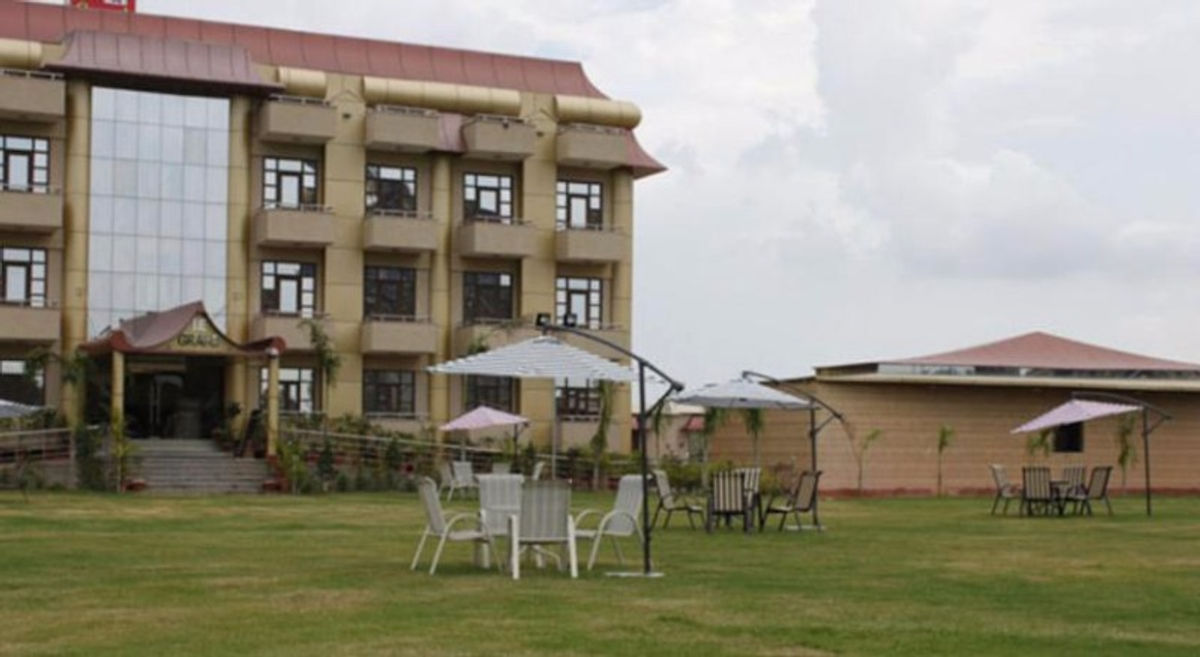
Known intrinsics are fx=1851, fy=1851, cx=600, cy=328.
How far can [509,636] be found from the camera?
11.3 meters

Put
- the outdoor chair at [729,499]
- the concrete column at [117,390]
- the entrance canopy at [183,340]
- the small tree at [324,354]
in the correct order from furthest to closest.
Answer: the small tree at [324,354], the entrance canopy at [183,340], the concrete column at [117,390], the outdoor chair at [729,499]

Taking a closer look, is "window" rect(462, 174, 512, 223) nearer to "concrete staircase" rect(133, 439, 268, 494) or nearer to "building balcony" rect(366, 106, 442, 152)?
"building balcony" rect(366, 106, 442, 152)

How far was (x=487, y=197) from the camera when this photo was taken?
50031 mm

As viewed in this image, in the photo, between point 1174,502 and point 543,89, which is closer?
point 1174,502

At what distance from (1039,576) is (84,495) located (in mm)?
23732

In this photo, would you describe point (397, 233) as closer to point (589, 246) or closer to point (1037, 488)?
point (589, 246)

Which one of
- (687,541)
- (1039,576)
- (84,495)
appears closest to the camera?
(1039,576)

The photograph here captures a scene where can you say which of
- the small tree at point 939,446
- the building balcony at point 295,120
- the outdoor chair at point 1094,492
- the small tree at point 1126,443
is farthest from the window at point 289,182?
the outdoor chair at point 1094,492

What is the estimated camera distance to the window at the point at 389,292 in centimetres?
4859

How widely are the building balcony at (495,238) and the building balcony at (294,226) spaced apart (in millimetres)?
3849

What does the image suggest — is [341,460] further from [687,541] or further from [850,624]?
[850,624]

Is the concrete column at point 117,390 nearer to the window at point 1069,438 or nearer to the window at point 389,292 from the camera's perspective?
the window at point 389,292

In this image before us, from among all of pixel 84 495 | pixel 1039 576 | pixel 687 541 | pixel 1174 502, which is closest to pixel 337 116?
pixel 84 495

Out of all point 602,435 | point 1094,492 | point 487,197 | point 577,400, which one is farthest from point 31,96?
point 1094,492
